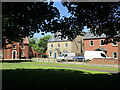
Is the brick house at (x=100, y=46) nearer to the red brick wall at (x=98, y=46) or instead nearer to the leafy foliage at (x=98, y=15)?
the red brick wall at (x=98, y=46)

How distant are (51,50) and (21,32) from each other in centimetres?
4983

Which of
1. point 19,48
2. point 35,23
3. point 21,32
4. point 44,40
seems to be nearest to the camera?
point 35,23

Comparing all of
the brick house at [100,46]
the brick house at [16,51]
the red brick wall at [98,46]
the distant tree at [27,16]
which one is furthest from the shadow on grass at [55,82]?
the brick house at [16,51]

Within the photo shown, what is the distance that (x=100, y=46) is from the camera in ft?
157

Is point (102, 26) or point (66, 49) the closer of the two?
point (102, 26)

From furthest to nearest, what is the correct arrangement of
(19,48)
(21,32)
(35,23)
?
(19,48)
(21,32)
(35,23)

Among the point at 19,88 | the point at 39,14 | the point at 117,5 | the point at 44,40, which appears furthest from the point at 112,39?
the point at 44,40

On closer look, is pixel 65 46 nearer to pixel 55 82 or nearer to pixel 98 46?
pixel 98 46

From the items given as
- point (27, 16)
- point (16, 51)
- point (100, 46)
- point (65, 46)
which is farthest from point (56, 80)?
point (16, 51)

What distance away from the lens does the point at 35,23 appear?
12.8 metres

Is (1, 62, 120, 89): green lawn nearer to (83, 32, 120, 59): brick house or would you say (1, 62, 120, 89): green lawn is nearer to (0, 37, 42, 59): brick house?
(83, 32, 120, 59): brick house

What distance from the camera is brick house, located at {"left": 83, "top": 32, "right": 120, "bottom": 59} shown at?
146 ft

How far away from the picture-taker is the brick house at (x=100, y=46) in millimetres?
44594

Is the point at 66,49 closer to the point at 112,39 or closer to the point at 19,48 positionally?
the point at 19,48
